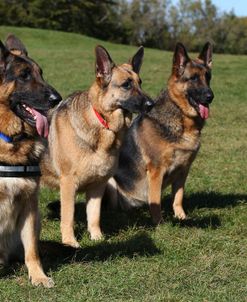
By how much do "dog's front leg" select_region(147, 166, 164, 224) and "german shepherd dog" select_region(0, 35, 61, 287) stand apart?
2.36 metres

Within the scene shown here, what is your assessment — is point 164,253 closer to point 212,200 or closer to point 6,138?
point 6,138

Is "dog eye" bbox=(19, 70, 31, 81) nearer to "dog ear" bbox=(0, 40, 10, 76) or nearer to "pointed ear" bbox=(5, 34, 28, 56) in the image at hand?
"dog ear" bbox=(0, 40, 10, 76)

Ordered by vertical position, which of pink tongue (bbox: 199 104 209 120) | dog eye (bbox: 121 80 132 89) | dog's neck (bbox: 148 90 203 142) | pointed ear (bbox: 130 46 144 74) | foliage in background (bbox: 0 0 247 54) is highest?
pointed ear (bbox: 130 46 144 74)

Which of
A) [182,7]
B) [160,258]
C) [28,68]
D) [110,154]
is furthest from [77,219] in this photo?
[182,7]

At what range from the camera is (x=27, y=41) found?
32.6m

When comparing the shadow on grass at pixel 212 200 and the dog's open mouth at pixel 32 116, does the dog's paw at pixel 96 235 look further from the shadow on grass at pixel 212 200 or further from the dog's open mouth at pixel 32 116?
the dog's open mouth at pixel 32 116

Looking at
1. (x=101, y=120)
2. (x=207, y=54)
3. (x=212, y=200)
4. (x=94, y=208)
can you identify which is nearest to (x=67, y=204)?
(x=94, y=208)

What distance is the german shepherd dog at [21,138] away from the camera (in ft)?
13.7

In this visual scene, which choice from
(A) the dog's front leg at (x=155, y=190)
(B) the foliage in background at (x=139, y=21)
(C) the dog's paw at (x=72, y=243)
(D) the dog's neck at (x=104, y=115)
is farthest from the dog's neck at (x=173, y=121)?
(B) the foliage in background at (x=139, y=21)

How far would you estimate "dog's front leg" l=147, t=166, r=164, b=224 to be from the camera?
6.59 m

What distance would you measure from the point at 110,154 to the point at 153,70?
17.8 meters

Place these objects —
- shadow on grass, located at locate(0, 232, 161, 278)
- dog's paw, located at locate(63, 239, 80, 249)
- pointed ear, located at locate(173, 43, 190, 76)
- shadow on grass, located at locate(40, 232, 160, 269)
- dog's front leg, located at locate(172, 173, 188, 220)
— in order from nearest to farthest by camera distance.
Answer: shadow on grass, located at locate(0, 232, 161, 278) → shadow on grass, located at locate(40, 232, 160, 269) → dog's paw, located at locate(63, 239, 80, 249) → pointed ear, located at locate(173, 43, 190, 76) → dog's front leg, located at locate(172, 173, 188, 220)

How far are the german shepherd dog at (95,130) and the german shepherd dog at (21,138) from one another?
4.08 ft

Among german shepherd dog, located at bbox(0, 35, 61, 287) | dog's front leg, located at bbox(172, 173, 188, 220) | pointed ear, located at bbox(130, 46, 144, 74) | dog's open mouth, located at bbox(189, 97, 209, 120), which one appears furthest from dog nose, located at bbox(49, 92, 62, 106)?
dog's front leg, located at bbox(172, 173, 188, 220)
